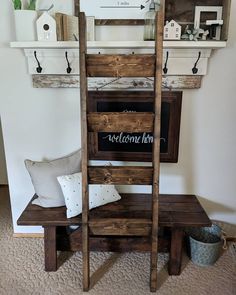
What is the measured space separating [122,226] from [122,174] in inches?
13.1

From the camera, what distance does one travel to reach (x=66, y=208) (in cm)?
213

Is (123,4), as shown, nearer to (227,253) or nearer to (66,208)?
(66,208)

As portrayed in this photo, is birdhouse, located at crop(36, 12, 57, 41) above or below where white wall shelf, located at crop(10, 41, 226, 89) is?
above

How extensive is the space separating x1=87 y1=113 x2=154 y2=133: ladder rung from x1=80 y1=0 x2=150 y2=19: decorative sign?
707mm

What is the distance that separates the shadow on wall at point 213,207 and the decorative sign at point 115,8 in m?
1.43

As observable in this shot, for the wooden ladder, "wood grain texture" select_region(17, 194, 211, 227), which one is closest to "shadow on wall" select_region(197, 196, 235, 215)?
"wood grain texture" select_region(17, 194, 211, 227)

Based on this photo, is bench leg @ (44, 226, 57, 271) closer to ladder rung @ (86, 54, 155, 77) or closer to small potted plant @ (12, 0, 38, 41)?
ladder rung @ (86, 54, 155, 77)

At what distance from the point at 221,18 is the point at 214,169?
1.06 meters

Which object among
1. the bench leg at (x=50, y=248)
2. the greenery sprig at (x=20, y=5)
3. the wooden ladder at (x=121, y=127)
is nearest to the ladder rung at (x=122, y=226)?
the wooden ladder at (x=121, y=127)

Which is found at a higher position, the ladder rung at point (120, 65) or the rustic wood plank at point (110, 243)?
the ladder rung at point (120, 65)

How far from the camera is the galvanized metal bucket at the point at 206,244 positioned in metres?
2.10

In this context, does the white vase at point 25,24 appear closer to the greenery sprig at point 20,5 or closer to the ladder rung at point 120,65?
the greenery sprig at point 20,5

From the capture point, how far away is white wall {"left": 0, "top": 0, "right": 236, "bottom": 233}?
2098mm

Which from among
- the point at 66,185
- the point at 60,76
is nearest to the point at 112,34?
the point at 60,76
